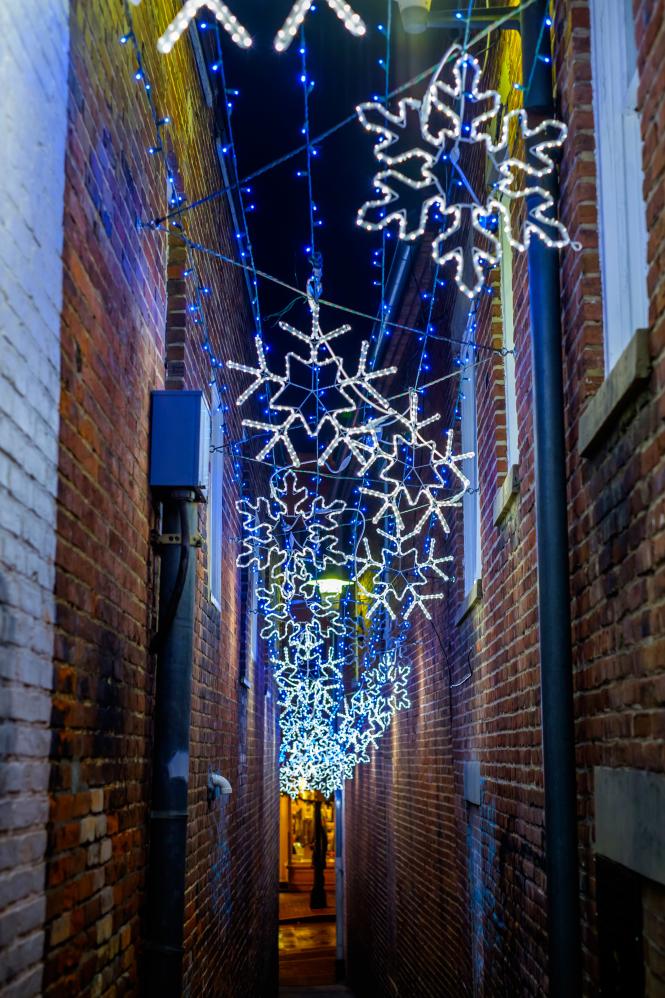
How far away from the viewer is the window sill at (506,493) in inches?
216

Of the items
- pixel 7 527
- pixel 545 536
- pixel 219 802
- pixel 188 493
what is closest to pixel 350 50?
pixel 188 493

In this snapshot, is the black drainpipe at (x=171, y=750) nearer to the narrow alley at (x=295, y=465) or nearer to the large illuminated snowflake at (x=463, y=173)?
the narrow alley at (x=295, y=465)

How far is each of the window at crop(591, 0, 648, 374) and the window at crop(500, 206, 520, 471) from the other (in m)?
1.80

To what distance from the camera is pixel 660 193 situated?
291cm

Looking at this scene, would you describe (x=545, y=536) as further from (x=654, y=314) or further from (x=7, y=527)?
(x=7, y=527)

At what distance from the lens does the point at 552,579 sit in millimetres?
4297

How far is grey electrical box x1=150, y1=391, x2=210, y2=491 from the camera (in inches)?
200

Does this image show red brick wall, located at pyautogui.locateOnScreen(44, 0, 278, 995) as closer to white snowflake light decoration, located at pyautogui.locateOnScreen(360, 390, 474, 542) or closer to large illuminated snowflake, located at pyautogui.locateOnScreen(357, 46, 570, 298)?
large illuminated snowflake, located at pyautogui.locateOnScreen(357, 46, 570, 298)

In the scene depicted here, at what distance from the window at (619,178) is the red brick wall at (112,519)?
1.78 meters

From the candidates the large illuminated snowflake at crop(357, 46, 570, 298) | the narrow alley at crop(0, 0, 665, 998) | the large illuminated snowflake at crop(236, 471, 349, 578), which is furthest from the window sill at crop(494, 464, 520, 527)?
the large illuminated snowflake at crop(236, 471, 349, 578)

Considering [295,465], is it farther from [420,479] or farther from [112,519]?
[112,519]

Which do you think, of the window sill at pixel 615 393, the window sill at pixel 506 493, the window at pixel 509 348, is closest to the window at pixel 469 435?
the window at pixel 509 348

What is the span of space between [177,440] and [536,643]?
1867 mm

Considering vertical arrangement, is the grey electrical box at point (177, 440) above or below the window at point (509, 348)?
below
